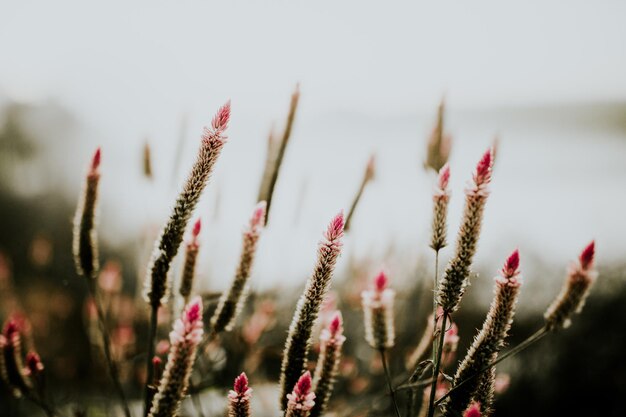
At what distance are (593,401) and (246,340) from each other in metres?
9.00

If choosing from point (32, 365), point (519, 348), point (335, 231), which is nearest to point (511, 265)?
point (519, 348)

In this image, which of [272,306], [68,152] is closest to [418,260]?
[272,306]

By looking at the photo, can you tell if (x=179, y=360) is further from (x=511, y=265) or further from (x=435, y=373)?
(x=511, y=265)

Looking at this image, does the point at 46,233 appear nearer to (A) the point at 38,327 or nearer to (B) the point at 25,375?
(A) the point at 38,327

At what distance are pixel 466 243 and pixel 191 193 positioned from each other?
94 centimetres

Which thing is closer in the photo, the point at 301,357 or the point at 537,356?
the point at 301,357

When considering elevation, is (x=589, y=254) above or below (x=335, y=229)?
above

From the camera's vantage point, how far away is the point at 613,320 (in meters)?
10.8

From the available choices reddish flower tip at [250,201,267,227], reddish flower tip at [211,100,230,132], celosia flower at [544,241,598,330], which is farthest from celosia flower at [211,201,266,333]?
celosia flower at [544,241,598,330]

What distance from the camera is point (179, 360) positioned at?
1.42 meters

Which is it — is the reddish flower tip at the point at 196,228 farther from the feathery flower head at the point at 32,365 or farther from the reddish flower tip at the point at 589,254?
the reddish flower tip at the point at 589,254

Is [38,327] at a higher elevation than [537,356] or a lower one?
lower

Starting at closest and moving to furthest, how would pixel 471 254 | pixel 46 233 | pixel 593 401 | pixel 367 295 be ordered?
pixel 471 254
pixel 367 295
pixel 593 401
pixel 46 233

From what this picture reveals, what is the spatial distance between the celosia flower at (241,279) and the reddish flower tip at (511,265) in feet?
3.00
